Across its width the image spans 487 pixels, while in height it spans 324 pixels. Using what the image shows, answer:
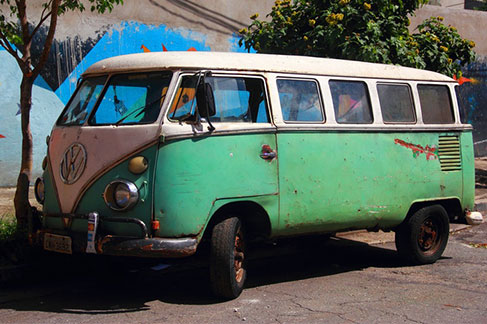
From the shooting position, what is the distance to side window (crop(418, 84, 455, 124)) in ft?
24.8

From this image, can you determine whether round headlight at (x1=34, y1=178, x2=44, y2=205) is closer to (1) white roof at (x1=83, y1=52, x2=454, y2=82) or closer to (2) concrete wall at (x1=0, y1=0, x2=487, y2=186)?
(1) white roof at (x1=83, y1=52, x2=454, y2=82)

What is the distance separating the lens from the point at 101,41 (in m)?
11.8

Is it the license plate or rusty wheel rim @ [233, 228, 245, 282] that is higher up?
the license plate

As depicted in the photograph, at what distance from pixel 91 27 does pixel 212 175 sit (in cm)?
703

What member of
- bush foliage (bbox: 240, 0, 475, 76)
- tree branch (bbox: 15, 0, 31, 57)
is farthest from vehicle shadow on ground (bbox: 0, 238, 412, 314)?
bush foliage (bbox: 240, 0, 475, 76)

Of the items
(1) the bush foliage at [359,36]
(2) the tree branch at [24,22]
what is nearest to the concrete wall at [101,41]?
(1) the bush foliage at [359,36]

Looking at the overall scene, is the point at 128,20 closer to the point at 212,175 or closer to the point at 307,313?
the point at 212,175

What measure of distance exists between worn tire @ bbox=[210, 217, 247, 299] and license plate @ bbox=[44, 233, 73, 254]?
1.24 meters

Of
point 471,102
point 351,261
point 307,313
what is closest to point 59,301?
point 307,313

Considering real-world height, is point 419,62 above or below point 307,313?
above

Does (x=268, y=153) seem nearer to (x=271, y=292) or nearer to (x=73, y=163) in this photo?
(x=271, y=292)

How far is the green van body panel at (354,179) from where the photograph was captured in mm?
6263

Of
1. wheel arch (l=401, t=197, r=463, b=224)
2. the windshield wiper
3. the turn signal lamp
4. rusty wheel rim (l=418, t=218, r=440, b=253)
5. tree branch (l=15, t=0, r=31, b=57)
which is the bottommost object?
rusty wheel rim (l=418, t=218, r=440, b=253)

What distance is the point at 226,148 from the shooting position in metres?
5.74
